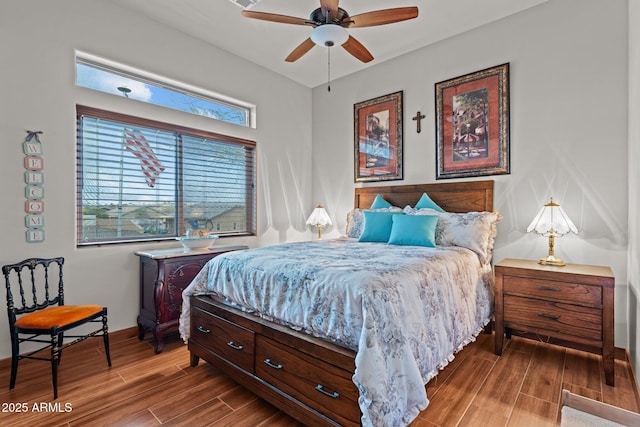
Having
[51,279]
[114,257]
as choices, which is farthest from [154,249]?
[51,279]

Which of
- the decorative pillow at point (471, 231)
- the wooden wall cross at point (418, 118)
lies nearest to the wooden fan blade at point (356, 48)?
the wooden wall cross at point (418, 118)

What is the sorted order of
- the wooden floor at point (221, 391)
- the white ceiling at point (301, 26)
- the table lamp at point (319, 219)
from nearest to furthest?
the wooden floor at point (221, 391), the white ceiling at point (301, 26), the table lamp at point (319, 219)

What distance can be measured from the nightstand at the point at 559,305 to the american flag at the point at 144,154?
337cm

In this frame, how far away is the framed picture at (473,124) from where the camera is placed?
322cm

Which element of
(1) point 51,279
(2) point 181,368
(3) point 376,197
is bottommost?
(2) point 181,368

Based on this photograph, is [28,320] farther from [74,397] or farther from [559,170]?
[559,170]

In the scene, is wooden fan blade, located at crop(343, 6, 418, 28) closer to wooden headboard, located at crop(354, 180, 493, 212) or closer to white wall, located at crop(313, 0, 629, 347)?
white wall, located at crop(313, 0, 629, 347)

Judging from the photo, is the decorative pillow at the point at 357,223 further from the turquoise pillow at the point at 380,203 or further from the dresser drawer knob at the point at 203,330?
the dresser drawer knob at the point at 203,330

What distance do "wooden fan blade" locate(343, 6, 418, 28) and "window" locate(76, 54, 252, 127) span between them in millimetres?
2049

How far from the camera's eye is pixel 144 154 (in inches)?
129

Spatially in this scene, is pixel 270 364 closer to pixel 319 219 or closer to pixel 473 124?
pixel 319 219

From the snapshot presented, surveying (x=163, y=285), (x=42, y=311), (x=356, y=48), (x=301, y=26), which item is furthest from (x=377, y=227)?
(x=42, y=311)

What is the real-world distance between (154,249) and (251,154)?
1697 millimetres

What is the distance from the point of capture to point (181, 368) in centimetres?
246
